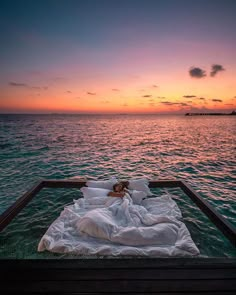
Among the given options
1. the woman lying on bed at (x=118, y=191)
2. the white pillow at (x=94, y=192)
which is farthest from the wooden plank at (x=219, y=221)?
the white pillow at (x=94, y=192)

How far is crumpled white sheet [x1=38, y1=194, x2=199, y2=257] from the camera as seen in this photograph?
9.65ft

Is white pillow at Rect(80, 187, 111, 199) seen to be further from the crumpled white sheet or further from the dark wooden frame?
the dark wooden frame

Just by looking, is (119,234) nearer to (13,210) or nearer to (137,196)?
(137,196)

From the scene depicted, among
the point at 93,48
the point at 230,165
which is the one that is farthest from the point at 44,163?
the point at 230,165

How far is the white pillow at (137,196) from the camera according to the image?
4.68 m

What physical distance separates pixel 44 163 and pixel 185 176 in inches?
318

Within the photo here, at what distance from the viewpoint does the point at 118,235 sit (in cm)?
313

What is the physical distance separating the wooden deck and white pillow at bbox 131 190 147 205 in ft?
7.23

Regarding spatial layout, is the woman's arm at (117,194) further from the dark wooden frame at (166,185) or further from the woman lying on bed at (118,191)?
the dark wooden frame at (166,185)
